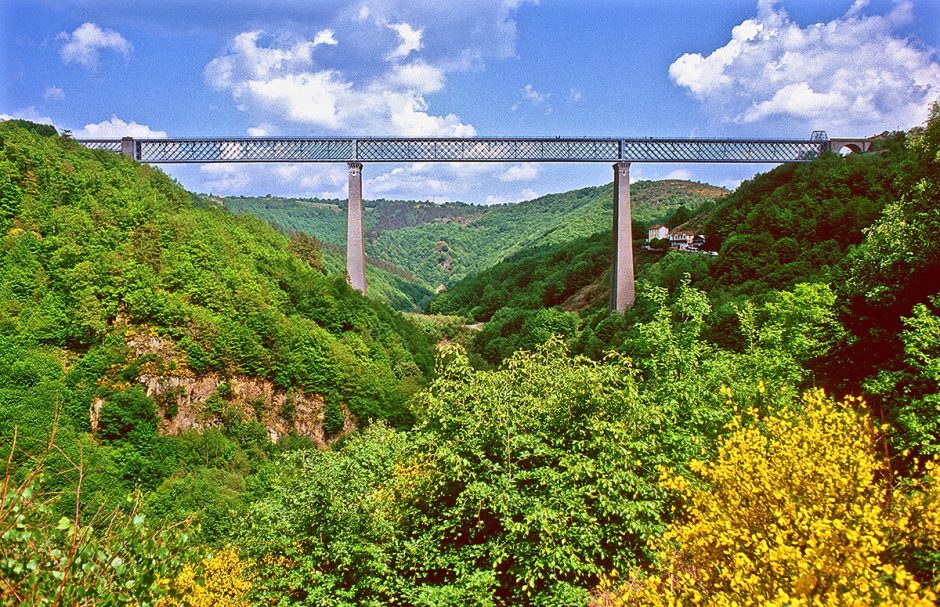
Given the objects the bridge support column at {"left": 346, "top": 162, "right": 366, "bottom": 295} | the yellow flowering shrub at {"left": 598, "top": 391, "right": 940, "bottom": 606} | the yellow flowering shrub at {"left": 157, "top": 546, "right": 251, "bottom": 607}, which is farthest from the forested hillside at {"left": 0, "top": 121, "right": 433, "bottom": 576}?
the yellow flowering shrub at {"left": 598, "top": 391, "right": 940, "bottom": 606}

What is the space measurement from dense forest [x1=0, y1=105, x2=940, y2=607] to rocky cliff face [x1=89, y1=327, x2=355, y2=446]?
6.3 inches

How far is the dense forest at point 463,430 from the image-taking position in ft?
21.2

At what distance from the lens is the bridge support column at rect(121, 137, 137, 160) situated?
5303cm

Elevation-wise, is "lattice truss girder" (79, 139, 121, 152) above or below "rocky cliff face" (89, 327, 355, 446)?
above

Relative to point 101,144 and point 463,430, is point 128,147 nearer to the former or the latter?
point 101,144

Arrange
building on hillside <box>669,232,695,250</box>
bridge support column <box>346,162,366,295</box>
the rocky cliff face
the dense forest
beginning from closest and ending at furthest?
the dense forest → the rocky cliff face → bridge support column <box>346,162,366,295</box> → building on hillside <box>669,232,695,250</box>

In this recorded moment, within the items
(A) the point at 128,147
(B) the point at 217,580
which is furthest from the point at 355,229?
(B) the point at 217,580

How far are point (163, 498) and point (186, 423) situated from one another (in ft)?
34.4

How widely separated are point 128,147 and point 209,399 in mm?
27516

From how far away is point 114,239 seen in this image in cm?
4344

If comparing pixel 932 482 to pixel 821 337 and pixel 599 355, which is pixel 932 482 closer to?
pixel 821 337

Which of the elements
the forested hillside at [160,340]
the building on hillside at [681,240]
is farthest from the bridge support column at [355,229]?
the building on hillside at [681,240]

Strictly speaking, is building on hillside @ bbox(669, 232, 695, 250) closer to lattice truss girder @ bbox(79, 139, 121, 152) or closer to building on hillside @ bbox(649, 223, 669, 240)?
building on hillside @ bbox(649, 223, 669, 240)

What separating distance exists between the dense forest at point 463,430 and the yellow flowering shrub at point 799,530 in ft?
0.16
